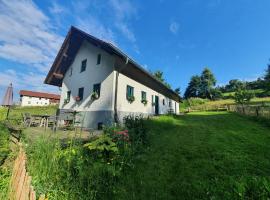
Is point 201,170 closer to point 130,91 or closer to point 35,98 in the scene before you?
point 130,91

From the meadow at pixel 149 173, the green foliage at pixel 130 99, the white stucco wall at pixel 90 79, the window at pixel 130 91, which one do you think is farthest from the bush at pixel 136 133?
the window at pixel 130 91

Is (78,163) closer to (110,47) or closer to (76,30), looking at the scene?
(110,47)

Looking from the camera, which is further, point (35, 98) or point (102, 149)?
point (35, 98)

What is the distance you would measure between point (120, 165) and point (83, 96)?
34.9 ft

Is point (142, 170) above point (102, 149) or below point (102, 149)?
below

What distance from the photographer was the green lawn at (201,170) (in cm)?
342

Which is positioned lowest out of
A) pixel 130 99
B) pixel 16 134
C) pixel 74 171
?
pixel 74 171

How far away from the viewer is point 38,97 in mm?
65438

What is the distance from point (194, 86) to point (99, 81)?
51.1m

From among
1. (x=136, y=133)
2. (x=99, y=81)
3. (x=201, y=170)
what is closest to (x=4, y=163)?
(x=136, y=133)

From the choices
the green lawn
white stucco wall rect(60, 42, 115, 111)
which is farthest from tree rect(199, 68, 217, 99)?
the green lawn

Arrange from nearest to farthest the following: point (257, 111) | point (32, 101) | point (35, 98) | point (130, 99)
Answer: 1. point (257, 111)
2. point (130, 99)
3. point (32, 101)
4. point (35, 98)

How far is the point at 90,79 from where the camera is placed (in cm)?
1376

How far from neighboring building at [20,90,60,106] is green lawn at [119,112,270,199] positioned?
68026 millimetres
